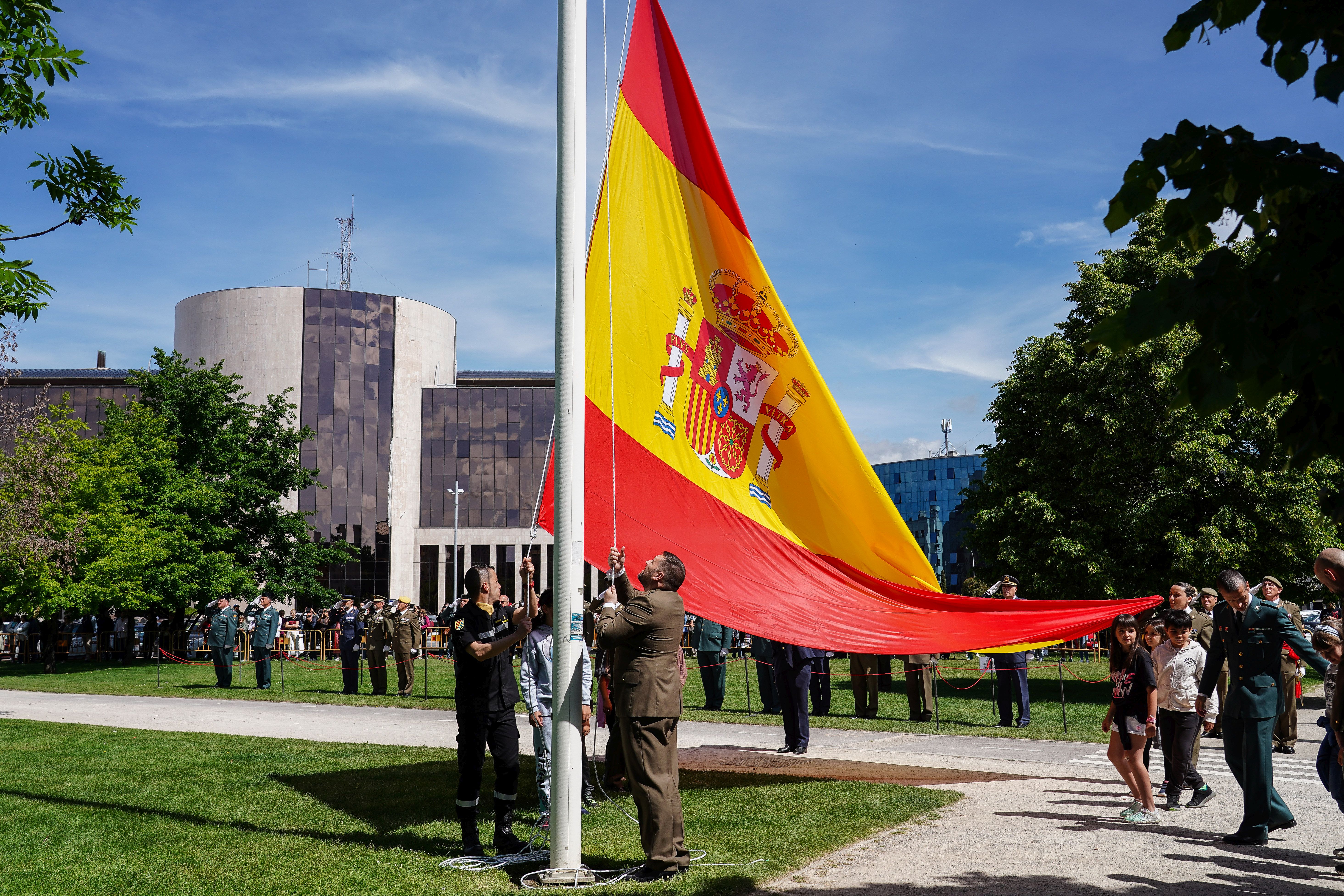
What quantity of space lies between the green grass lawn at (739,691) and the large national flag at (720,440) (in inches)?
233

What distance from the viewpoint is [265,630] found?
911 inches

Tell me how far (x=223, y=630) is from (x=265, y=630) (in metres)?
1.21

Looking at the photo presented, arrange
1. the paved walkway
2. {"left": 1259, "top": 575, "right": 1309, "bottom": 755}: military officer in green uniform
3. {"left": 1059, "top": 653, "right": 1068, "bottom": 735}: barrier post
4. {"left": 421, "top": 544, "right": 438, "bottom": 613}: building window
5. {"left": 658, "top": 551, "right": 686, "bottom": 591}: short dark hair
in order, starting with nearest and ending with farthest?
the paved walkway, {"left": 658, "top": 551, "right": 686, "bottom": 591}: short dark hair, {"left": 1259, "top": 575, "right": 1309, "bottom": 755}: military officer in green uniform, {"left": 1059, "top": 653, "right": 1068, "bottom": 735}: barrier post, {"left": 421, "top": 544, "right": 438, "bottom": 613}: building window

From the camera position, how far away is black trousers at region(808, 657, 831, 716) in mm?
18219

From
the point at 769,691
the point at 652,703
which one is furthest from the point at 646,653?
the point at 769,691

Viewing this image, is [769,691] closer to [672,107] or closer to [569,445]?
[672,107]

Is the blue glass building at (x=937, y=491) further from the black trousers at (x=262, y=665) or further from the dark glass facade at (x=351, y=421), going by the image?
the black trousers at (x=262, y=665)

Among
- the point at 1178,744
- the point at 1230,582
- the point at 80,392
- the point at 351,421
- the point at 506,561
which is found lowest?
the point at 1178,744

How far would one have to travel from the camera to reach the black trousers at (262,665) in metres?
23.1

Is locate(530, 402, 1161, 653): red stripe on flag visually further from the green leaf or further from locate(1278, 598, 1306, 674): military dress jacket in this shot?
the green leaf

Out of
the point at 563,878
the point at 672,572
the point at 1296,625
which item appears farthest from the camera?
the point at 1296,625

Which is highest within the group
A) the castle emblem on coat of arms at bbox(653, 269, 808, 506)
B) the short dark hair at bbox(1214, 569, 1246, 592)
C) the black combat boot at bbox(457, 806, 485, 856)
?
the castle emblem on coat of arms at bbox(653, 269, 808, 506)

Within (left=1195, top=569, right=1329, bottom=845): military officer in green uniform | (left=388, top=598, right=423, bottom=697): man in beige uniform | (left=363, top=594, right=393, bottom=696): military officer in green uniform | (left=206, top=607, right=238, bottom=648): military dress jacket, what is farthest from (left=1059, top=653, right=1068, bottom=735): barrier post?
(left=206, top=607, right=238, bottom=648): military dress jacket

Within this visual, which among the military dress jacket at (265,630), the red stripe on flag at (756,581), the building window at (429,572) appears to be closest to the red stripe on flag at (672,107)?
the red stripe on flag at (756,581)
